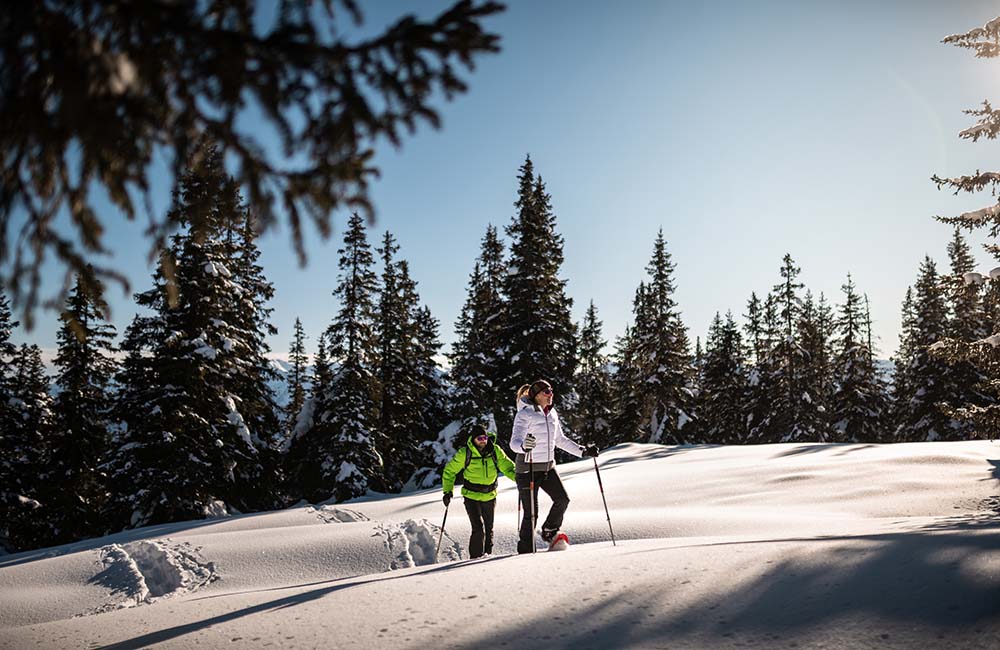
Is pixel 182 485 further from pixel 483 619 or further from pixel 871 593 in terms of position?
pixel 871 593

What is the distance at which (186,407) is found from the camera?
17.9 m

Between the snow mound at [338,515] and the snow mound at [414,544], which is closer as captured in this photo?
the snow mound at [414,544]

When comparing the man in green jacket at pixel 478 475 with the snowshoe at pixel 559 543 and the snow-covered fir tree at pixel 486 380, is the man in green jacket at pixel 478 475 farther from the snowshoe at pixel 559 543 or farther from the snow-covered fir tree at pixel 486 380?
the snow-covered fir tree at pixel 486 380

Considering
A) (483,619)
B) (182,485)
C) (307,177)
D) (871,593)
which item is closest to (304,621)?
(483,619)

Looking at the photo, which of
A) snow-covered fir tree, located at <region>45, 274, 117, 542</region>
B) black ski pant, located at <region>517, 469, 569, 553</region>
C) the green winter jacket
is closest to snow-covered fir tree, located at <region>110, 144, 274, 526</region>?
snow-covered fir tree, located at <region>45, 274, 117, 542</region>

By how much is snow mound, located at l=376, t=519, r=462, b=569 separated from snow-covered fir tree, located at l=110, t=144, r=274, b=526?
35.8 feet

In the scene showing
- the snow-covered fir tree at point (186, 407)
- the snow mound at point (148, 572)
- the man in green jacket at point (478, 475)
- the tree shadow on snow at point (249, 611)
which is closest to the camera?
the tree shadow on snow at point (249, 611)

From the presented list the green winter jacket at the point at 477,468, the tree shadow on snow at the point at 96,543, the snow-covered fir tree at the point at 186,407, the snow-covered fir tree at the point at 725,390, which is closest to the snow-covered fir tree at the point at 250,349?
the snow-covered fir tree at the point at 186,407

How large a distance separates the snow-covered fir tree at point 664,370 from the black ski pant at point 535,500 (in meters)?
24.4

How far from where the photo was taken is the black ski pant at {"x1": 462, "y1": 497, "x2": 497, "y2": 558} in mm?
8070

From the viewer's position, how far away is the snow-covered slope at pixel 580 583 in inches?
151

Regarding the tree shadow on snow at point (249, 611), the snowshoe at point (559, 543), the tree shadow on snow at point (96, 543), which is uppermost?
the tree shadow on snow at point (249, 611)

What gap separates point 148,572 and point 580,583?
7.25 m

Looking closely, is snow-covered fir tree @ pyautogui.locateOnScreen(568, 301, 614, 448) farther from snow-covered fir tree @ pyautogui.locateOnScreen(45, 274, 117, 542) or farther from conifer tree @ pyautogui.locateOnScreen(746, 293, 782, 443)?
snow-covered fir tree @ pyautogui.locateOnScreen(45, 274, 117, 542)
